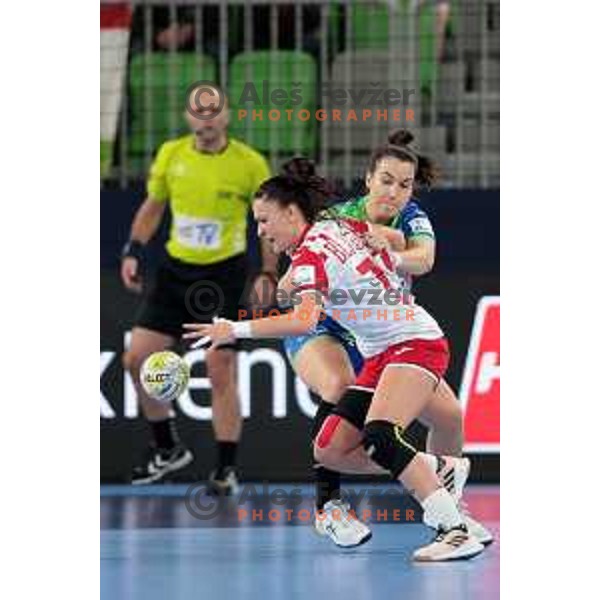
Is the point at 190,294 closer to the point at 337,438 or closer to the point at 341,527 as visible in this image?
the point at 341,527

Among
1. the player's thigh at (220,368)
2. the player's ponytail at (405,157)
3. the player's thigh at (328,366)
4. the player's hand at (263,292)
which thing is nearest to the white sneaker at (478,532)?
the player's thigh at (328,366)

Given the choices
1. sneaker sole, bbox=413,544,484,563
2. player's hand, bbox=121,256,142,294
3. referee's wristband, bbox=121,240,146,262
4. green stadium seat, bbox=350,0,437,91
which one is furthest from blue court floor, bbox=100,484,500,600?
green stadium seat, bbox=350,0,437,91

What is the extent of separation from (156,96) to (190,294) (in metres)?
1.64

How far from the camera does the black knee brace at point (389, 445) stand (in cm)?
968

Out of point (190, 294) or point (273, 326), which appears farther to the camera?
point (190, 294)

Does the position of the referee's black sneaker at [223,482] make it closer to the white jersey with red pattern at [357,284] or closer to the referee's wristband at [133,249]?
the referee's wristband at [133,249]

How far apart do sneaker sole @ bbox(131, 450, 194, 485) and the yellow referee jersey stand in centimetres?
119

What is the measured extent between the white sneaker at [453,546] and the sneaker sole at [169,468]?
3.86 metres

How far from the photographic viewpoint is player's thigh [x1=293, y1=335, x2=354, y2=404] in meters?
10.5

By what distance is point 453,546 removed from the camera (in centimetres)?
983

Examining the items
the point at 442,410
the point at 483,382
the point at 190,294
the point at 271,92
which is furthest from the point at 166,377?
the point at 271,92
